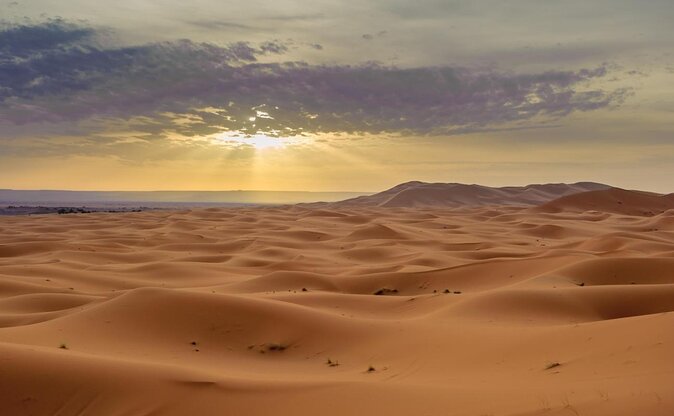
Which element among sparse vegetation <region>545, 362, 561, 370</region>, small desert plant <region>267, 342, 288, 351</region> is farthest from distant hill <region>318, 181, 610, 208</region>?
sparse vegetation <region>545, 362, 561, 370</region>

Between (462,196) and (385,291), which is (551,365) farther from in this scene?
(462,196)

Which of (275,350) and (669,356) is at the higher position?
(669,356)

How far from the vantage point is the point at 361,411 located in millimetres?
4258

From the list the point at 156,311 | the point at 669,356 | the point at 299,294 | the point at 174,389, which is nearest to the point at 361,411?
the point at 174,389

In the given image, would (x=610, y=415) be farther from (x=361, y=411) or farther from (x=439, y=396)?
(x=361, y=411)

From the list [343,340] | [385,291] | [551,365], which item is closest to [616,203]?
[385,291]

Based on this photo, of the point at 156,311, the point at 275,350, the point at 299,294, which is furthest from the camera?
the point at 299,294

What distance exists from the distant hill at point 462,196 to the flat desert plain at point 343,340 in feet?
183

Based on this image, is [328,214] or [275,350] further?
[328,214]

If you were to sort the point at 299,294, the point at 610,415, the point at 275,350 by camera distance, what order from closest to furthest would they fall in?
the point at 610,415, the point at 275,350, the point at 299,294

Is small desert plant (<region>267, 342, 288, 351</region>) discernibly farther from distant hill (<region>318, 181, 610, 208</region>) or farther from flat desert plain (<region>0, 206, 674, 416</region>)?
distant hill (<region>318, 181, 610, 208</region>)

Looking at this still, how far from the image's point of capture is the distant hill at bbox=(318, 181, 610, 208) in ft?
233

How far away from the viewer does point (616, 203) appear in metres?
40.8

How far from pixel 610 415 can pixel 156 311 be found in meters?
6.28
